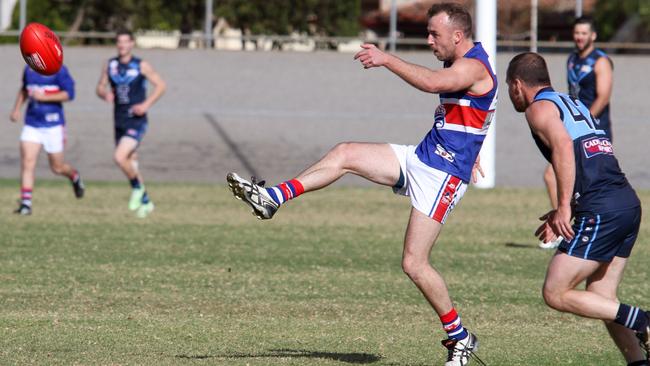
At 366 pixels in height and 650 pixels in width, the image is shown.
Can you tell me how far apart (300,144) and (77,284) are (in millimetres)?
13560

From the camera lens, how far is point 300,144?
23.1 meters

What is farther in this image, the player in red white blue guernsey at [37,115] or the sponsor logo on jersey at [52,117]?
the sponsor logo on jersey at [52,117]

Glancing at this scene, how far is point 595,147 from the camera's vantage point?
642 centimetres

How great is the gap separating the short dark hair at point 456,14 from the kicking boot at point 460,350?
178 cm

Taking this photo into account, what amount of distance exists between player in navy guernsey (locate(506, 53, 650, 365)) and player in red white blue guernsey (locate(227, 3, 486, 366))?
0.58 metres

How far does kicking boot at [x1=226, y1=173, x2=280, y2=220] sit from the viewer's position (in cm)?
691

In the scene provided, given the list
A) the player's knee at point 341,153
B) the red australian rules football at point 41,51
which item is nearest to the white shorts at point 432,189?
the player's knee at point 341,153

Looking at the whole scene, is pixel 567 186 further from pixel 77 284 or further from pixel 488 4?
pixel 488 4

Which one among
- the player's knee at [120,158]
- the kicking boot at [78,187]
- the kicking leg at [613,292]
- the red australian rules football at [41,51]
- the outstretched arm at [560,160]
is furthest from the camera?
the kicking boot at [78,187]

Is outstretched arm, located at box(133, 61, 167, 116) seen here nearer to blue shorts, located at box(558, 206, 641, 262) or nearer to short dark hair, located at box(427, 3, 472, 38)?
short dark hair, located at box(427, 3, 472, 38)

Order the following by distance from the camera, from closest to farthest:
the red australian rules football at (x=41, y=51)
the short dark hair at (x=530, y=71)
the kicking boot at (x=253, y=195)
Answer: the short dark hair at (x=530, y=71)
the kicking boot at (x=253, y=195)
the red australian rules football at (x=41, y=51)

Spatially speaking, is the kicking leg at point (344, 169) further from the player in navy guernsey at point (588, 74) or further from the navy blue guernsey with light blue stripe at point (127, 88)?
the navy blue guernsey with light blue stripe at point (127, 88)

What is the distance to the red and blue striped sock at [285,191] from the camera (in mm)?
7016

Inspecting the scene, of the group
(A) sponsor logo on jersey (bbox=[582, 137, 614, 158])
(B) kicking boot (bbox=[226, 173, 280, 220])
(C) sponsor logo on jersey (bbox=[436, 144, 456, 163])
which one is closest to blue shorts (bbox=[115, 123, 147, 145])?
(B) kicking boot (bbox=[226, 173, 280, 220])
